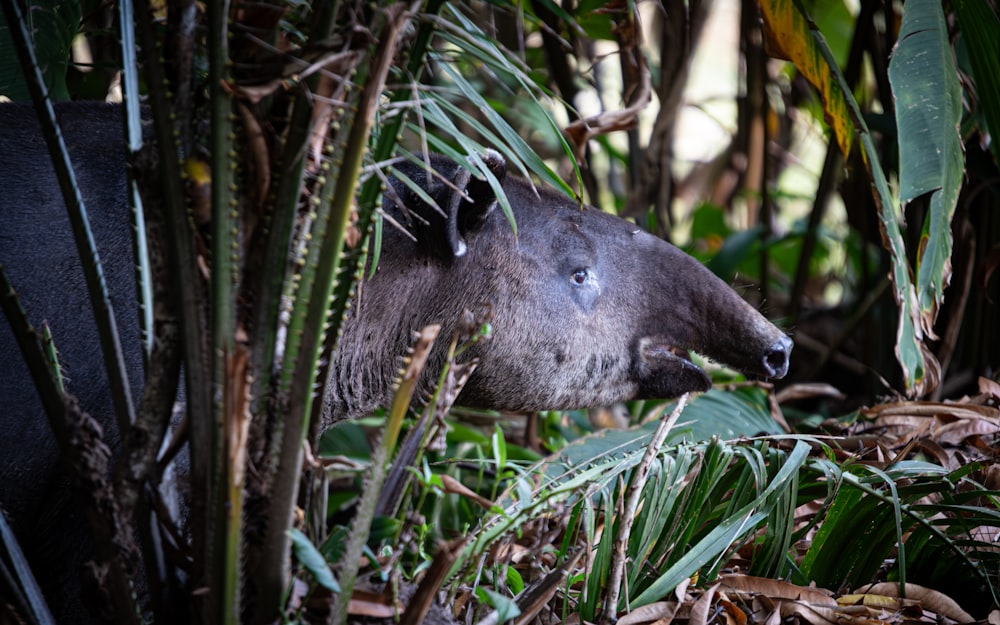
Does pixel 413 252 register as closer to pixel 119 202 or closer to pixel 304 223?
pixel 119 202

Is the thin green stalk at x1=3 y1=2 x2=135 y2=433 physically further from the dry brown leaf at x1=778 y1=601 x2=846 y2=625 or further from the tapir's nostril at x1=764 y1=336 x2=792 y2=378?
the tapir's nostril at x1=764 y1=336 x2=792 y2=378

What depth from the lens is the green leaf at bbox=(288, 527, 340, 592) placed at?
1.09 metres

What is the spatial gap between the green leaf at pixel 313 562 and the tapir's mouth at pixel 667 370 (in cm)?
135

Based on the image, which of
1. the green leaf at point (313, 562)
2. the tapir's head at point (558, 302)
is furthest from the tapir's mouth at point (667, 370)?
the green leaf at point (313, 562)

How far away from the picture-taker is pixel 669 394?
2338mm

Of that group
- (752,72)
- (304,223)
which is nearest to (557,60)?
(752,72)

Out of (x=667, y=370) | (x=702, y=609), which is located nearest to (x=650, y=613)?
(x=702, y=609)

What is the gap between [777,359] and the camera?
2258 mm

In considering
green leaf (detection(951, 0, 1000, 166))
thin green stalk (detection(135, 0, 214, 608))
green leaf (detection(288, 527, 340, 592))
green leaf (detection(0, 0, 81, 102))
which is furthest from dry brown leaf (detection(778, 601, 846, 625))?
green leaf (detection(0, 0, 81, 102))

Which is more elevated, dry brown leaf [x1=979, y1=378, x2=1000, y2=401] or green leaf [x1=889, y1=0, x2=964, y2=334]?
green leaf [x1=889, y1=0, x2=964, y2=334]

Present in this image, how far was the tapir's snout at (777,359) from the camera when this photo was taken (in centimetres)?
224

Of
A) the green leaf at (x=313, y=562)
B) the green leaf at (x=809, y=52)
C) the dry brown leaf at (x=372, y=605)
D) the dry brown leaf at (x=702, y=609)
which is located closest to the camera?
the green leaf at (x=313, y=562)

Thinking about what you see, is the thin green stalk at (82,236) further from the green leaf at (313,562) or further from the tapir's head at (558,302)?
the tapir's head at (558,302)

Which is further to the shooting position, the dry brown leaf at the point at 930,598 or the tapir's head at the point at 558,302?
the tapir's head at the point at 558,302
